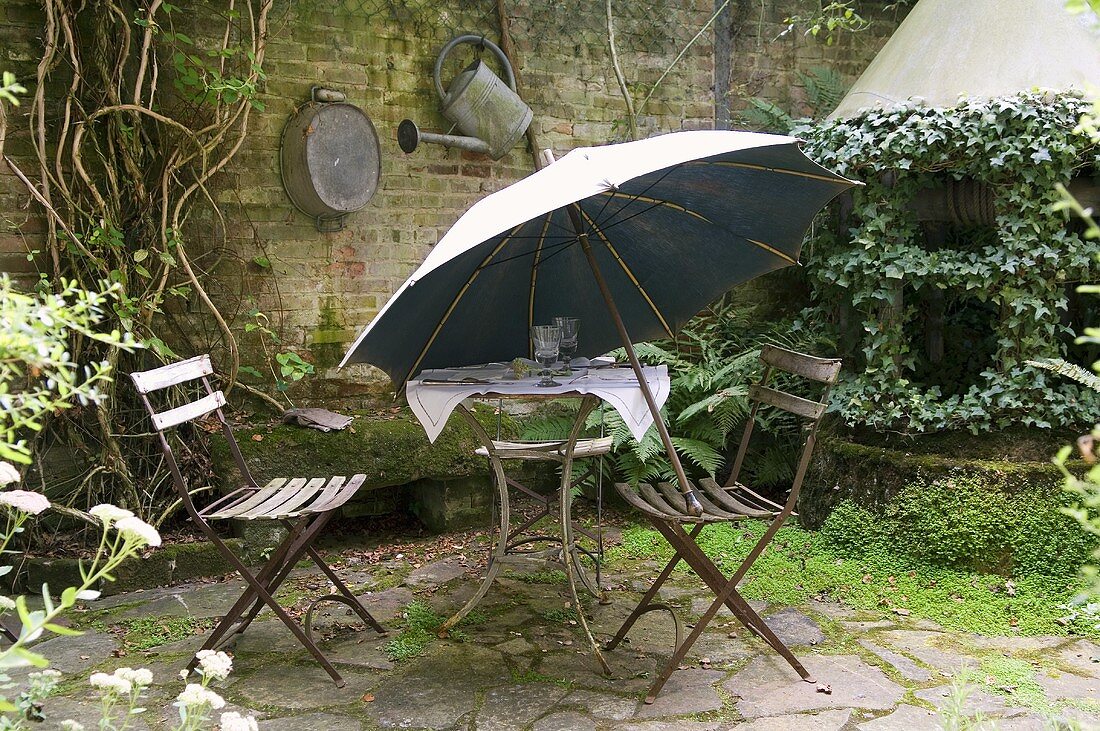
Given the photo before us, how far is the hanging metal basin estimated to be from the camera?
518cm

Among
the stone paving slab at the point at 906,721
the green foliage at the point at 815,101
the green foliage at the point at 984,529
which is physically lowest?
the stone paving slab at the point at 906,721

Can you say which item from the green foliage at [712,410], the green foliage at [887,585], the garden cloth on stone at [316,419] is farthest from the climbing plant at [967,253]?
the garden cloth on stone at [316,419]

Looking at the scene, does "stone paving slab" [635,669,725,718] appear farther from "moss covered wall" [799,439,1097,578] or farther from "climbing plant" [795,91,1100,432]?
"climbing plant" [795,91,1100,432]

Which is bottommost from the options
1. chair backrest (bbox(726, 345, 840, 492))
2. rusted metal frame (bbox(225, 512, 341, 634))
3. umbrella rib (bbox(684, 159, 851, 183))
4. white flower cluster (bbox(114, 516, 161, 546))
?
rusted metal frame (bbox(225, 512, 341, 634))

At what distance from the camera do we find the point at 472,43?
5.84 metres

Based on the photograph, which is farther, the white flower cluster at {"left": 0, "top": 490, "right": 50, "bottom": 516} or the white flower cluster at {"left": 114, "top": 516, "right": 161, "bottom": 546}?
the white flower cluster at {"left": 0, "top": 490, "right": 50, "bottom": 516}

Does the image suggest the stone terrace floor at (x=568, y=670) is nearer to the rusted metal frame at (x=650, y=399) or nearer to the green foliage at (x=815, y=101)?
the rusted metal frame at (x=650, y=399)

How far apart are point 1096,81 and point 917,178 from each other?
931 mm

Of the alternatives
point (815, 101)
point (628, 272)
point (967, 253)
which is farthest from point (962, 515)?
point (815, 101)

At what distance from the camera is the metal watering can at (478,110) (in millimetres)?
5578

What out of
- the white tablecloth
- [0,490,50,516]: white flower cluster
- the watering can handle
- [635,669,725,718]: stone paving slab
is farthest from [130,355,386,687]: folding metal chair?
the watering can handle

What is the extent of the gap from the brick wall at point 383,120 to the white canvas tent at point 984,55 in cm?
148

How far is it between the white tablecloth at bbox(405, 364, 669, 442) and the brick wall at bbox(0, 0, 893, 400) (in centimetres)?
172

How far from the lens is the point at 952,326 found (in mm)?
5695
